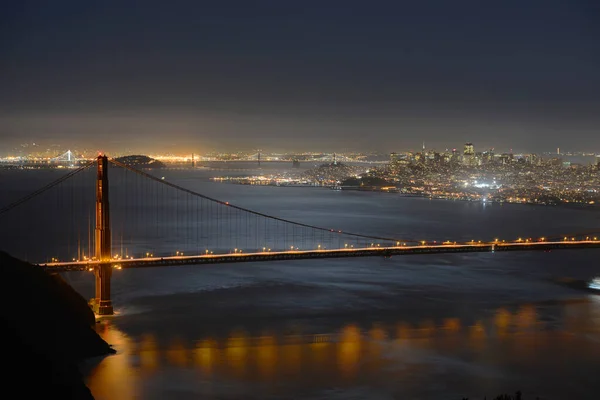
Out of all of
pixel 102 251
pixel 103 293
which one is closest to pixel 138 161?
pixel 102 251

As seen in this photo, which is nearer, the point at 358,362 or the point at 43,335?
the point at 43,335

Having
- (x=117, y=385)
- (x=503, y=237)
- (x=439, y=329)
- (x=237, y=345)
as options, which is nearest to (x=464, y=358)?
(x=439, y=329)

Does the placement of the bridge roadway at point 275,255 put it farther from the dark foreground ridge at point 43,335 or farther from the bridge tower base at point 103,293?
the dark foreground ridge at point 43,335

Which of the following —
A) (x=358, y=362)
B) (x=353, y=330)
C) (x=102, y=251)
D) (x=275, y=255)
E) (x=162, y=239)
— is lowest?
(x=358, y=362)

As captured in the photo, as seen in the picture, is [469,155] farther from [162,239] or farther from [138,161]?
[162,239]

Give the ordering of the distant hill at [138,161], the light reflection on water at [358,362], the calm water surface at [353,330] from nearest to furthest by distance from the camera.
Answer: the light reflection on water at [358,362] → the calm water surface at [353,330] → the distant hill at [138,161]

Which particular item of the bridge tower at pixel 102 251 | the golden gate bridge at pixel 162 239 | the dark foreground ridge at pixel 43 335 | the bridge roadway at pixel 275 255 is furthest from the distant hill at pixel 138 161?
the dark foreground ridge at pixel 43 335

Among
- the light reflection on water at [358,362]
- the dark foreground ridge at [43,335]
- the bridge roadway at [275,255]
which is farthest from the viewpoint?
the bridge roadway at [275,255]
